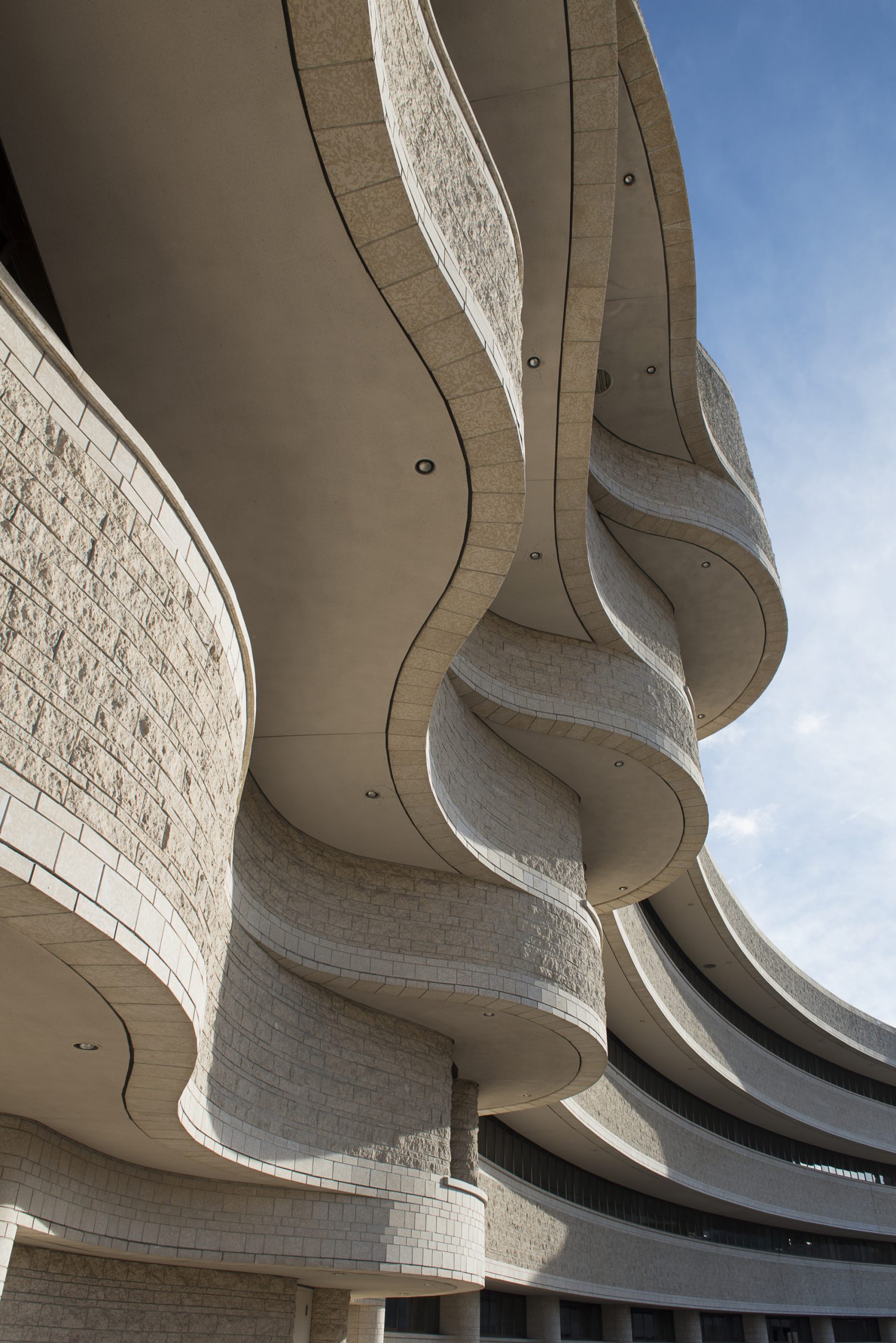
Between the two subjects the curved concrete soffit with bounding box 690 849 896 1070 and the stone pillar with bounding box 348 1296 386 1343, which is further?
the curved concrete soffit with bounding box 690 849 896 1070

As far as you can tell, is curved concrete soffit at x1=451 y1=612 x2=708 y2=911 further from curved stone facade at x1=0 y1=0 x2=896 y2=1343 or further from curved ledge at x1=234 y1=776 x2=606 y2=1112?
curved ledge at x1=234 y1=776 x2=606 y2=1112

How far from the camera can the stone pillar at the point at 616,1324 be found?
24.5 meters

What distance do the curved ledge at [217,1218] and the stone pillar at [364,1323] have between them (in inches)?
179

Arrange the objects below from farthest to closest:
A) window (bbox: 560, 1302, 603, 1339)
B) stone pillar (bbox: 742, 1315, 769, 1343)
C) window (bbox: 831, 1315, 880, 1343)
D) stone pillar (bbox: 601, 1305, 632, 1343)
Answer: window (bbox: 831, 1315, 880, 1343) → stone pillar (bbox: 742, 1315, 769, 1343) → stone pillar (bbox: 601, 1305, 632, 1343) → window (bbox: 560, 1302, 603, 1339)

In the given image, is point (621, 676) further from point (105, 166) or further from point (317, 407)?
point (105, 166)

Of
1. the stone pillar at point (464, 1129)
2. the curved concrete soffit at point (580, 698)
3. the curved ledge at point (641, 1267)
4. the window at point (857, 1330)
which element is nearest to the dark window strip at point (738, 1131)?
the curved ledge at point (641, 1267)

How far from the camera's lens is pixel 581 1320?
24.1 m

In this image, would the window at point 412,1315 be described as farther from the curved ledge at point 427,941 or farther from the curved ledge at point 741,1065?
the curved ledge at point 427,941

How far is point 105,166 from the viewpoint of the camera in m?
5.58

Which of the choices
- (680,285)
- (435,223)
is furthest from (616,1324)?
(435,223)

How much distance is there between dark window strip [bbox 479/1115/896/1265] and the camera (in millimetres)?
20734

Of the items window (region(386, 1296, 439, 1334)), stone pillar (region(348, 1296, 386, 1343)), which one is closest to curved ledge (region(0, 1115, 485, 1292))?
stone pillar (region(348, 1296, 386, 1343))

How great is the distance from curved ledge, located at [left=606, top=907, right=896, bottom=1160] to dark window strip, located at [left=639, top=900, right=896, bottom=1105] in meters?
0.77

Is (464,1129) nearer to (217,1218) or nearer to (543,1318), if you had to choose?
(217,1218)
